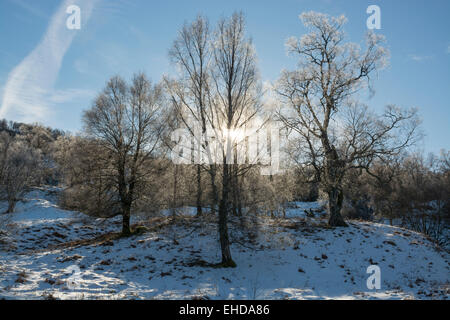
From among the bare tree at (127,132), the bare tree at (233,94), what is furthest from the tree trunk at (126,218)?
Answer: the bare tree at (233,94)

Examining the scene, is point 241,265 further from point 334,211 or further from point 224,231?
point 334,211

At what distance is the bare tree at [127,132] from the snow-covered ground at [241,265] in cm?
306

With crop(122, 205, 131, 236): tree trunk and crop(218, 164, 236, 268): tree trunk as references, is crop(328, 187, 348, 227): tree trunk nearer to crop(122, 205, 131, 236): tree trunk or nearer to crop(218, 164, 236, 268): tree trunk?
crop(218, 164, 236, 268): tree trunk

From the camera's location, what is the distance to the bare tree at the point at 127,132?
1497 centimetres

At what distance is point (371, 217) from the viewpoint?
118ft

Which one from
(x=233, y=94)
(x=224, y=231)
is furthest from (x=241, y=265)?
(x=233, y=94)

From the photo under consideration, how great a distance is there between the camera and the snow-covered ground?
7.91m

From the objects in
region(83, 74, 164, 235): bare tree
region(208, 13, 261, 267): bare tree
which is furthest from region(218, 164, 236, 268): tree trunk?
region(83, 74, 164, 235): bare tree

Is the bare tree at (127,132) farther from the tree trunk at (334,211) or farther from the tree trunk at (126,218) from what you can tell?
the tree trunk at (334,211)

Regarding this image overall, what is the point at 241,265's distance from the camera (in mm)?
10734

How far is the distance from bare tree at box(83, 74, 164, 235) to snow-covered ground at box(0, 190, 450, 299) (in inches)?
120

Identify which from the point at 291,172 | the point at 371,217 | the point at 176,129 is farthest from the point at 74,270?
the point at 371,217
